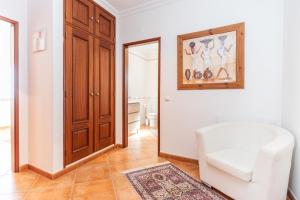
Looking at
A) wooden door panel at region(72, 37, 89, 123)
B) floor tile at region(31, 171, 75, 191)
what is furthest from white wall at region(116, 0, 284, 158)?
floor tile at region(31, 171, 75, 191)

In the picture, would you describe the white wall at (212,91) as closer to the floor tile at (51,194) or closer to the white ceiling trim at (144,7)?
the white ceiling trim at (144,7)

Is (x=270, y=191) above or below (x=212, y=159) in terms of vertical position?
below

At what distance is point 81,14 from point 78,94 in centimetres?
123

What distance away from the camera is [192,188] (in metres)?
1.99

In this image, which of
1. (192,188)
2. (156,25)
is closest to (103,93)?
(156,25)

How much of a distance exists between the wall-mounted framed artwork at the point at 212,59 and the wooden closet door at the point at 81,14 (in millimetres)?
1498

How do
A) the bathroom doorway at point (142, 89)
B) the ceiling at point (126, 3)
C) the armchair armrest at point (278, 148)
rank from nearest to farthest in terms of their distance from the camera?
1. the armchair armrest at point (278, 148)
2. the ceiling at point (126, 3)
3. the bathroom doorway at point (142, 89)

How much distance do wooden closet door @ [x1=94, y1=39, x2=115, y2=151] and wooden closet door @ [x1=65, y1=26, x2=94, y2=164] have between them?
14 cm

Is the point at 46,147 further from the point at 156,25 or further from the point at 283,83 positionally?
the point at 283,83

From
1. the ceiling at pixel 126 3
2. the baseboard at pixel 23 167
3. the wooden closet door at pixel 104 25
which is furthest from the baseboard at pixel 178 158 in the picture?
the ceiling at pixel 126 3

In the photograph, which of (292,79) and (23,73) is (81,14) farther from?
(292,79)

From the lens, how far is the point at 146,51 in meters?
5.82

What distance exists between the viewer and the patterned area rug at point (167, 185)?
1.84 m

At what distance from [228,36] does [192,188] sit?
2122 millimetres
